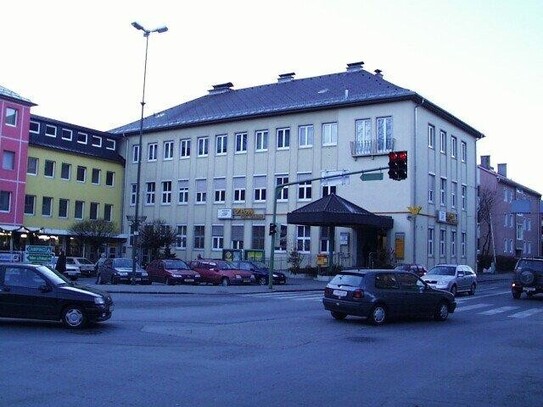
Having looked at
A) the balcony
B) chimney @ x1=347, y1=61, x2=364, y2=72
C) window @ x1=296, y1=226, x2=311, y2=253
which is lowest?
window @ x1=296, y1=226, x2=311, y2=253

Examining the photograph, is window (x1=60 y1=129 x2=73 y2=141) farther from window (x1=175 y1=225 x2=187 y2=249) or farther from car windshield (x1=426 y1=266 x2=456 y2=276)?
car windshield (x1=426 y1=266 x2=456 y2=276)

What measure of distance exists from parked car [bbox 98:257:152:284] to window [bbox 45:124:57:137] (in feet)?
79.4

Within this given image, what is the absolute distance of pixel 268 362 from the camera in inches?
421

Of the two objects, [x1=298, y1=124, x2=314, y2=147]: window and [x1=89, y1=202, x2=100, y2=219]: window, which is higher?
[x1=298, y1=124, x2=314, y2=147]: window

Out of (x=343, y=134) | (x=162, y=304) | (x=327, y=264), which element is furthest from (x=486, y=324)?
(x=343, y=134)

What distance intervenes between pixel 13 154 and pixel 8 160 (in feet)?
2.09

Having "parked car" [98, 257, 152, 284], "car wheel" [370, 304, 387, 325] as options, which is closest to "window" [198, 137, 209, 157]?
"parked car" [98, 257, 152, 284]

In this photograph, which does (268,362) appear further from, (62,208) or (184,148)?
(62,208)

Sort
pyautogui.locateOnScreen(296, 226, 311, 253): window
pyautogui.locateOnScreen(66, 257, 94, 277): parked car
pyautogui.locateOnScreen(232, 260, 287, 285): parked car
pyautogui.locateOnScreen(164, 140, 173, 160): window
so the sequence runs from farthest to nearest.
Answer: pyautogui.locateOnScreen(164, 140, 173, 160): window
pyautogui.locateOnScreen(296, 226, 311, 253): window
pyautogui.locateOnScreen(66, 257, 94, 277): parked car
pyautogui.locateOnScreen(232, 260, 287, 285): parked car

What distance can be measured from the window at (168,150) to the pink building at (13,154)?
1284cm

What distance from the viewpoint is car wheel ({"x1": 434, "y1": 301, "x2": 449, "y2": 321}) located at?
718 inches

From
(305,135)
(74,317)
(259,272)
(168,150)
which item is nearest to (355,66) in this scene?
(305,135)

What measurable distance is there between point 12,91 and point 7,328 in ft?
137

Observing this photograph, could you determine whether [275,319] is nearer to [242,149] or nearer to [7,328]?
[7,328]
